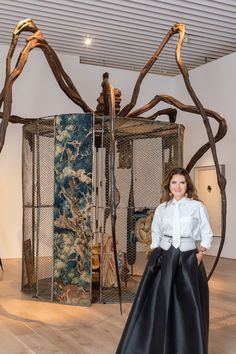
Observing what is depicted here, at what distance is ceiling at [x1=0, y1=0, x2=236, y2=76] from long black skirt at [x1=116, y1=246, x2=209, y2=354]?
194 inches

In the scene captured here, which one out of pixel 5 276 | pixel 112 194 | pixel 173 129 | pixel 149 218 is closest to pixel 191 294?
pixel 112 194

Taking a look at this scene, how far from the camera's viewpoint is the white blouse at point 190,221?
2.66 meters

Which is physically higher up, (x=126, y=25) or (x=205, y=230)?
Answer: (x=126, y=25)

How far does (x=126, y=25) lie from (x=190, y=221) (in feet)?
17.9

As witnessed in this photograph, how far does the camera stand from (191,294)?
2553 mm

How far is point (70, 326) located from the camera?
372 centimetres

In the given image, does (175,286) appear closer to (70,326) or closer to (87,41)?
(70,326)

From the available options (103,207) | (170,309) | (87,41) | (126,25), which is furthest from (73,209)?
(87,41)

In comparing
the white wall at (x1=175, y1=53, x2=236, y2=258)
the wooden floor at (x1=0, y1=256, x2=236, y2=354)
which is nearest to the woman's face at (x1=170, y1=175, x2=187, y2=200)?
the wooden floor at (x1=0, y1=256, x2=236, y2=354)

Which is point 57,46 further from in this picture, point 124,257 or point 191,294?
point 191,294

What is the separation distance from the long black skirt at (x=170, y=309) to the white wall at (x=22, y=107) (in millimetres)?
5665

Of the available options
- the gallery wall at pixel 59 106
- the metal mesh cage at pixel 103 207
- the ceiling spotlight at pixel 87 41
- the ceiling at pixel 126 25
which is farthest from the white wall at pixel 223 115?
the metal mesh cage at pixel 103 207

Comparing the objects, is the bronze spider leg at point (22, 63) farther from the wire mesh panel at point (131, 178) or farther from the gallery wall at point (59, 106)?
the gallery wall at point (59, 106)

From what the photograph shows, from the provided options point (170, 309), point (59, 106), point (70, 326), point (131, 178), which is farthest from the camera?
point (59, 106)
